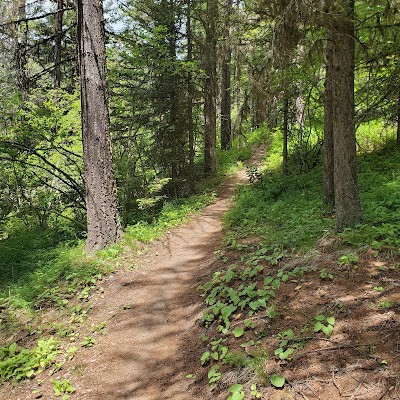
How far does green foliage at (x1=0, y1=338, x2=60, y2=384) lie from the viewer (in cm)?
423

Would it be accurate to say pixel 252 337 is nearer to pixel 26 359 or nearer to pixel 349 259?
pixel 349 259

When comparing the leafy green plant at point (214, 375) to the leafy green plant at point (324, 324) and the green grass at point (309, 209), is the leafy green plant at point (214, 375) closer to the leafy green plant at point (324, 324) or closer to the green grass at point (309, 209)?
the leafy green plant at point (324, 324)

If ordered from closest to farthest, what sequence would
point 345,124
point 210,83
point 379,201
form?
point 345,124 < point 379,201 < point 210,83

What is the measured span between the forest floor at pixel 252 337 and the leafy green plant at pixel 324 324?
6 centimetres

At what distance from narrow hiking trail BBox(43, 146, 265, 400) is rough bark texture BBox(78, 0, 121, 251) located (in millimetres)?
1158

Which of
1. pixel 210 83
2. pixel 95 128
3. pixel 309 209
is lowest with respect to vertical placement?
pixel 309 209

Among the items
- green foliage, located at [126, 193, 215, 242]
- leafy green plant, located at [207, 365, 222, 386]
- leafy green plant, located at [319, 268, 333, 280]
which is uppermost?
leafy green plant, located at [319, 268, 333, 280]

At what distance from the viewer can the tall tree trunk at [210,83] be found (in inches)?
533

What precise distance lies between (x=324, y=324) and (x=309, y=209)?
456 centimetres

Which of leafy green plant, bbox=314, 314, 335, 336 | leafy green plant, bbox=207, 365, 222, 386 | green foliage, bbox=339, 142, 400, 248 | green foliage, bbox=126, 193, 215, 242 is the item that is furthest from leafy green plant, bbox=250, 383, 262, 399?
green foliage, bbox=126, 193, 215, 242

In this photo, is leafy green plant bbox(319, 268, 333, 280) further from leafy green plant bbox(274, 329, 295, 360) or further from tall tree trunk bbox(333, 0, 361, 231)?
tall tree trunk bbox(333, 0, 361, 231)

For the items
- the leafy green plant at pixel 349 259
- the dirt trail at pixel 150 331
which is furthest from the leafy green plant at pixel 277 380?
the leafy green plant at pixel 349 259

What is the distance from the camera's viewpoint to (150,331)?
492 centimetres

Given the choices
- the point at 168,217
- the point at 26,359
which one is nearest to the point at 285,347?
the point at 26,359
